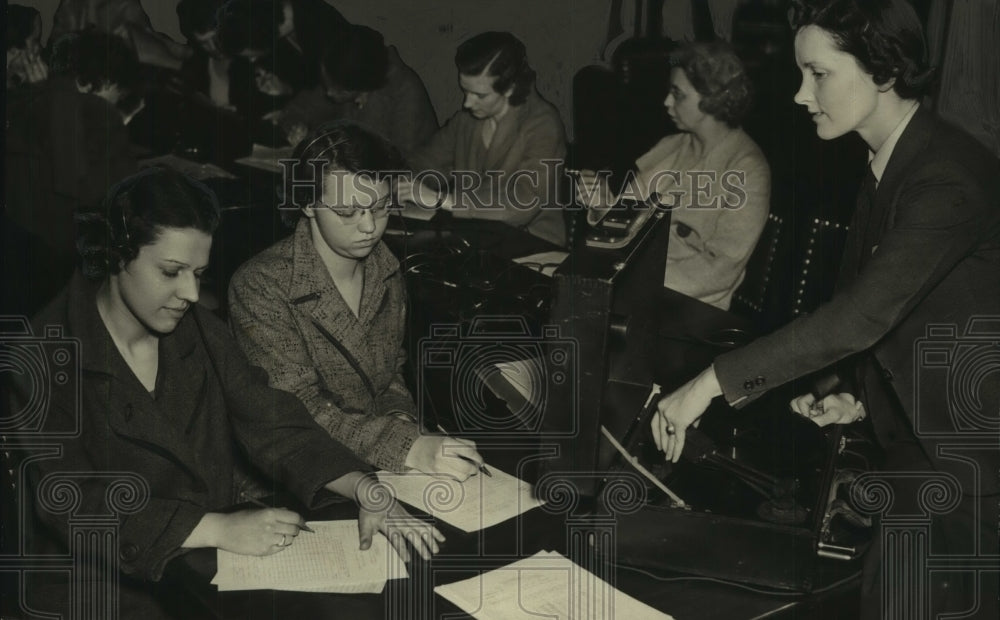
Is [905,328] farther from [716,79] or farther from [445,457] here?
[445,457]

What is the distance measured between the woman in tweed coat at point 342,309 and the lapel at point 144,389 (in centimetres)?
17

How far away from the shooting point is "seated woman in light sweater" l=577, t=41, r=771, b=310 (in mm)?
2828

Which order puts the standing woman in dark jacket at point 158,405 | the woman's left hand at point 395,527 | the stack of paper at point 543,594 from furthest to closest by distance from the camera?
the standing woman in dark jacket at point 158,405, the woman's left hand at point 395,527, the stack of paper at point 543,594

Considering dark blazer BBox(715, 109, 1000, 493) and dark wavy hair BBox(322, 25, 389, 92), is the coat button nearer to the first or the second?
dark wavy hair BBox(322, 25, 389, 92)

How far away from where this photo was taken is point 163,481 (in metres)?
2.53

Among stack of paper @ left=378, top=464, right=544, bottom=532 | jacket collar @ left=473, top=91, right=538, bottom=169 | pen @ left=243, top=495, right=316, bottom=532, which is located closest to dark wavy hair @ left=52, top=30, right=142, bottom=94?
jacket collar @ left=473, top=91, right=538, bottom=169

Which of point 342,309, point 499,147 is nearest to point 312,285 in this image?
point 342,309

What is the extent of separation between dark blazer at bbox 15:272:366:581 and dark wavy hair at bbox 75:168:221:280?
0.29 feet

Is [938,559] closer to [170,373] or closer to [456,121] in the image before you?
[456,121]

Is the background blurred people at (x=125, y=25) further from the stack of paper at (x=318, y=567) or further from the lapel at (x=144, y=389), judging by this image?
the stack of paper at (x=318, y=567)

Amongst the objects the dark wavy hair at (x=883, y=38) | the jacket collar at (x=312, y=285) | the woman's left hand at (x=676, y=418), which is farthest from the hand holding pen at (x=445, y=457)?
the dark wavy hair at (x=883, y=38)

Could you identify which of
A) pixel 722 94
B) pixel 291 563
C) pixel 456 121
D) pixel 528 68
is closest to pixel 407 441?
pixel 291 563

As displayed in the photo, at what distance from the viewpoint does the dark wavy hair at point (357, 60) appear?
109 inches

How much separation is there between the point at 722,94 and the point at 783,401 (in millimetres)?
881
